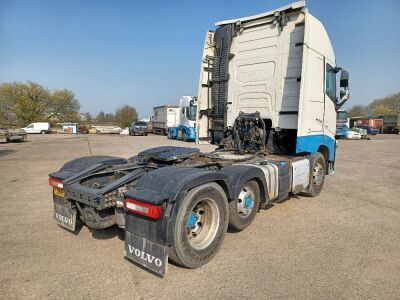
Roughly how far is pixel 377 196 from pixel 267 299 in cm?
532

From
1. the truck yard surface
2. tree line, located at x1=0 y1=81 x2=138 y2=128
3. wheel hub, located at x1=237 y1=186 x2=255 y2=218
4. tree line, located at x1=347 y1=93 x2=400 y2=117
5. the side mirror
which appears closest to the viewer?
the truck yard surface

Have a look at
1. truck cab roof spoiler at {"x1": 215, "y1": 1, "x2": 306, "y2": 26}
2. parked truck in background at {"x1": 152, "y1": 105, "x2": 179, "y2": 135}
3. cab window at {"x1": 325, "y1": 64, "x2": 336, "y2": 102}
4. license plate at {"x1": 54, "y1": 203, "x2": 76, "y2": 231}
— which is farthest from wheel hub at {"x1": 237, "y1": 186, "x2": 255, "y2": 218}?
parked truck in background at {"x1": 152, "y1": 105, "x2": 179, "y2": 135}

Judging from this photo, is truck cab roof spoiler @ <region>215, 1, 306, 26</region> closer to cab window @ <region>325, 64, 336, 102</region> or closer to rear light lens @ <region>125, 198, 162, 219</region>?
cab window @ <region>325, 64, 336, 102</region>

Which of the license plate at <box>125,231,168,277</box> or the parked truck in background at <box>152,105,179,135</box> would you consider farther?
the parked truck in background at <box>152,105,179,135</box>

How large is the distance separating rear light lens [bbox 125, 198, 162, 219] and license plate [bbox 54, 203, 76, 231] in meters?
1.23

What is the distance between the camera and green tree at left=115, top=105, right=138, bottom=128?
5965cm

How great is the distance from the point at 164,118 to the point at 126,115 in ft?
91.7

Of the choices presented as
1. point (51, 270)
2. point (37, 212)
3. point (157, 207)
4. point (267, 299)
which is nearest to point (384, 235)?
point (267, 299)

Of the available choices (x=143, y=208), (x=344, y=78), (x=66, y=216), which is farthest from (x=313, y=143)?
(x=66, y=216)

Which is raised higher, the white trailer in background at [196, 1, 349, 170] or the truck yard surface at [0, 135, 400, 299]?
the white trailer in background at [196, 1, 349, 170]

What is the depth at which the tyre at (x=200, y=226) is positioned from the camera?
319 cm

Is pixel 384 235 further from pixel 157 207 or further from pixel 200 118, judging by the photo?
pixel 200 118

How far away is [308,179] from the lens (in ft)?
20.6

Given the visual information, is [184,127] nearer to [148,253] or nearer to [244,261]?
[244,261]
